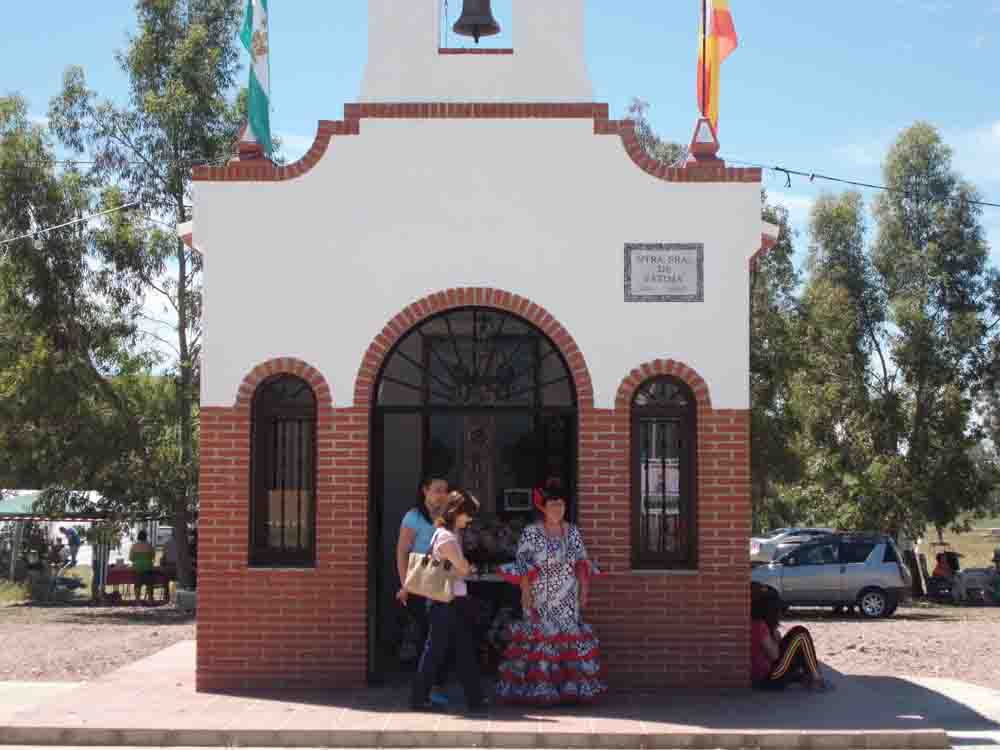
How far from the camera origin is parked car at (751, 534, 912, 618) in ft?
81.0

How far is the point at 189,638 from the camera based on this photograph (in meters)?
17.5

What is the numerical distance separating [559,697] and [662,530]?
1816 millimetres

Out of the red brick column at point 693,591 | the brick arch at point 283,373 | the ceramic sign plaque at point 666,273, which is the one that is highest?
the ceramic sign plaque at point 666,273

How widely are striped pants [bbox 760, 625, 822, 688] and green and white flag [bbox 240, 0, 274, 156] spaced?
6.33m

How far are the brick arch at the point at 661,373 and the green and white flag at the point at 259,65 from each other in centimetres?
388

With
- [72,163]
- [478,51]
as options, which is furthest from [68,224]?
[478,51]

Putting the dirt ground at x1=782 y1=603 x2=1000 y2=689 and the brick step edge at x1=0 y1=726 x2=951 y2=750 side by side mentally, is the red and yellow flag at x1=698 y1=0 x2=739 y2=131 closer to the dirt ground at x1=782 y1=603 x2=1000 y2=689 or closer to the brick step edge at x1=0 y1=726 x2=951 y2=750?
the brick step edge at x1=0 y1=726 x2=951 y2=750

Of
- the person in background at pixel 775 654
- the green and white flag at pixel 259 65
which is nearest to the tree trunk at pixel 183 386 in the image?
the green and white flag at pixel 259 65

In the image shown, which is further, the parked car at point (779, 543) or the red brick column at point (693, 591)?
the parked car at point (779, 543)

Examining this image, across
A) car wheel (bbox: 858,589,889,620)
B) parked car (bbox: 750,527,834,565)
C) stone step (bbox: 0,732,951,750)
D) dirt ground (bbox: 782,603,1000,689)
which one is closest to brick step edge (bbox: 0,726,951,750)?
stone step (bbox: 0,732,951,750)

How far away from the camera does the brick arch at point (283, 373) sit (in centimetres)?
1148

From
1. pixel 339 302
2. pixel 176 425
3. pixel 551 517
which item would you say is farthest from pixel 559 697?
pixel 176 425

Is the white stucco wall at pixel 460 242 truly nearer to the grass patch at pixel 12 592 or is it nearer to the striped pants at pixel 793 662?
the striped pants at pixel 793 662

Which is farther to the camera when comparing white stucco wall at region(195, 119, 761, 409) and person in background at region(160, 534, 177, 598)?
person in background at region(160, 534, 177, 598)
